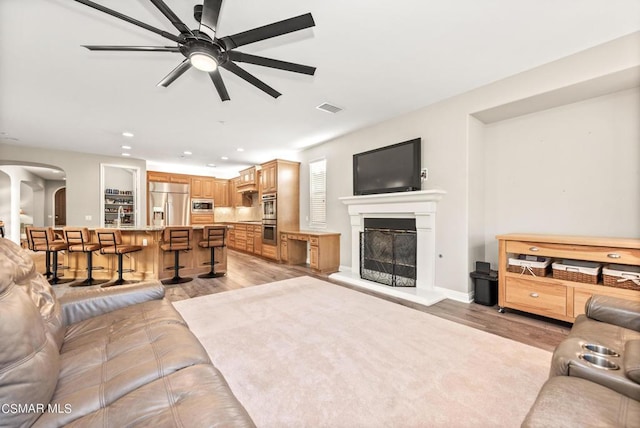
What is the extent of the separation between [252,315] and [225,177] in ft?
26.0

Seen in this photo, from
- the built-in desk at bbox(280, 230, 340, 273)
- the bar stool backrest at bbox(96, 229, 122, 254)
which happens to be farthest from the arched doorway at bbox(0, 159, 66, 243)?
the built-in desk at bbox(280, 230, 340, 273)

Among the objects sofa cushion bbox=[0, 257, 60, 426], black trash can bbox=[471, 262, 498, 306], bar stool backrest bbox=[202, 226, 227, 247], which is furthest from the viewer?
bar stool backrest bbox=[202, 226, 227, 247]

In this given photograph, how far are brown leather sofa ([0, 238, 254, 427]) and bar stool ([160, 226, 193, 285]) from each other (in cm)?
295

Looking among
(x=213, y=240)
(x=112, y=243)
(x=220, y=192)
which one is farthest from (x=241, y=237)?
(x=112, y=243)

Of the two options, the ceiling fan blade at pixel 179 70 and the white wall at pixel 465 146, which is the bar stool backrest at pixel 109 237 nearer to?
the ceiling fan blade at pixel 179 70

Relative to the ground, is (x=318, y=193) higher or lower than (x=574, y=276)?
higher

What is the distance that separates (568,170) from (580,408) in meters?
3.38

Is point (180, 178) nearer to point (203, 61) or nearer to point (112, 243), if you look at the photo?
point (112, 243)

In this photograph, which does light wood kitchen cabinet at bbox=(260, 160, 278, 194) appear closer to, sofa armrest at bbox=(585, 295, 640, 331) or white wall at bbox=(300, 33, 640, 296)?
white wall at bbox=(300, 33, 640, 296)

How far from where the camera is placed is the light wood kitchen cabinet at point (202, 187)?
888cm

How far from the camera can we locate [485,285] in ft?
11.2

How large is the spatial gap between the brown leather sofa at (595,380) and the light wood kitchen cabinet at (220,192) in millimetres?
9599

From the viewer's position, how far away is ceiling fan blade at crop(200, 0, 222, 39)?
5.37 feet

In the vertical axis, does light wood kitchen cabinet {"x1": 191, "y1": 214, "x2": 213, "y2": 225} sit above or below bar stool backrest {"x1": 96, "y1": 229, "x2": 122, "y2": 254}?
above
